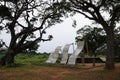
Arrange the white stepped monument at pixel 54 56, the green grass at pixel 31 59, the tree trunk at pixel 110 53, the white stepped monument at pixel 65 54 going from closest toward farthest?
the tree trunk at pixel 110 53, the white stepped monument at pixel 65 54, the white stepped monument at pixel 54 56, the green grass at pixel 31 59

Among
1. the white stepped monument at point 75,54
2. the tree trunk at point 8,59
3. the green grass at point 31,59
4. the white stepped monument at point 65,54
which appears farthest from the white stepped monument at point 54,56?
the tree trunk at point 8,59

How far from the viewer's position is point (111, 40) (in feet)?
72.7

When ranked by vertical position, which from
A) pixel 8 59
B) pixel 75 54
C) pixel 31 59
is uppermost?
pixel 75 54

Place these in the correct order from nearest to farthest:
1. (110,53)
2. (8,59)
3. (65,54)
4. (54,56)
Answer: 1. (110,53)
2. (8,59)
3. (65,54)
4. (54,56)

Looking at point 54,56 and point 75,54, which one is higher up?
point 75,54

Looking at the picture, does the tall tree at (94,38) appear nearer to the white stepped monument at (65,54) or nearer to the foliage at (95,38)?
the foliage at (95,38)

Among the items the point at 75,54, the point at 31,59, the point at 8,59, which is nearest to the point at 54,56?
the point at 75,54

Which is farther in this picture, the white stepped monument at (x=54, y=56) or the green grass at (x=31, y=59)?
the green grass at (x=31, y=59)

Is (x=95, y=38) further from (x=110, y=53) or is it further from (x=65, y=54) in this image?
(x=110, y=53)

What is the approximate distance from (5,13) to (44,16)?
360 centimetres

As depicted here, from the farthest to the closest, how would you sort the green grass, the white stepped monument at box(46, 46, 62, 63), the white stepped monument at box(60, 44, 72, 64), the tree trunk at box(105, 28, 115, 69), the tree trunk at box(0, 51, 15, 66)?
the green grass
the white stepped monument at box(46, 46, 62, 63)
the white stepped monument at box(60, 44, 72, 64)
the tree trunk at box(0, 51, 15, 66)
the tree trunk at box(105, 28, 115, 69)

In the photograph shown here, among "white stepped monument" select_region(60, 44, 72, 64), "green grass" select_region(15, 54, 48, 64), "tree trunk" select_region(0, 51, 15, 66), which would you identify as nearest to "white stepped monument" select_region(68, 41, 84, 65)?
"white stepped monument" select_region(60, 44, 72, 64)

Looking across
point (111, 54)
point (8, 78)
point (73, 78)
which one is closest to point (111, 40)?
point (111, 54)

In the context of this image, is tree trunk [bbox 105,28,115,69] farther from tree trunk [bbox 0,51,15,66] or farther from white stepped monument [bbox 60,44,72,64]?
tree trunk [bbox 0,51,15,66]
